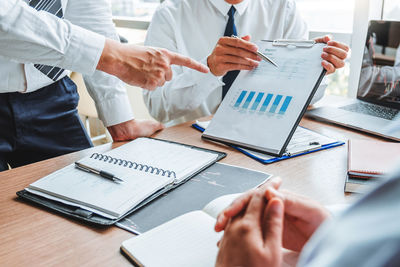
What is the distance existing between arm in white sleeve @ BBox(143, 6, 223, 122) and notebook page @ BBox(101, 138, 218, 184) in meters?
0.38

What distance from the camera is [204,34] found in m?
1.57

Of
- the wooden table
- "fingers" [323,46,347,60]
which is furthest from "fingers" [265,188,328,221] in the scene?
"fingers" [323,46,347,60]

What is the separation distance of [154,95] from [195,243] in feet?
3.16

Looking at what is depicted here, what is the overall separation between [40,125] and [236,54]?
63 centimetres

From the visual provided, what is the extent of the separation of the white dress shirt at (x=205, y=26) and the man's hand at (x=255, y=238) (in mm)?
1042

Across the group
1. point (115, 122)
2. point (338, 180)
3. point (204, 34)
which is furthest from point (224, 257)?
point (204, 34)

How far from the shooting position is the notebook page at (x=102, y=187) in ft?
2.44

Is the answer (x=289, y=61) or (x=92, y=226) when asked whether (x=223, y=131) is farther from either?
(x=92, y=226)

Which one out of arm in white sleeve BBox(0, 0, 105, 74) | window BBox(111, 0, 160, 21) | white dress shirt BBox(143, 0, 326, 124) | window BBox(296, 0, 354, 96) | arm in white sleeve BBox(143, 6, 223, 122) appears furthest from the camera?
window BBox(111, 0, 160, 21)

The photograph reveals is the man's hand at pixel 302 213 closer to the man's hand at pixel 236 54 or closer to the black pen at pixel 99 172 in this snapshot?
the black pen at pixel 99 172

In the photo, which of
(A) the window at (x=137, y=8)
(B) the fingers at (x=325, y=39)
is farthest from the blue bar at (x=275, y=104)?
(A) the window at (x=137, y=8)

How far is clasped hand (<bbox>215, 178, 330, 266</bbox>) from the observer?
42 cm

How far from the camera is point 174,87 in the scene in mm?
1425

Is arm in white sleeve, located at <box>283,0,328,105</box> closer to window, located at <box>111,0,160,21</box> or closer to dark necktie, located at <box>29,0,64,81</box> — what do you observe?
dark necktie, located at <box>29,0,64,81</box>
